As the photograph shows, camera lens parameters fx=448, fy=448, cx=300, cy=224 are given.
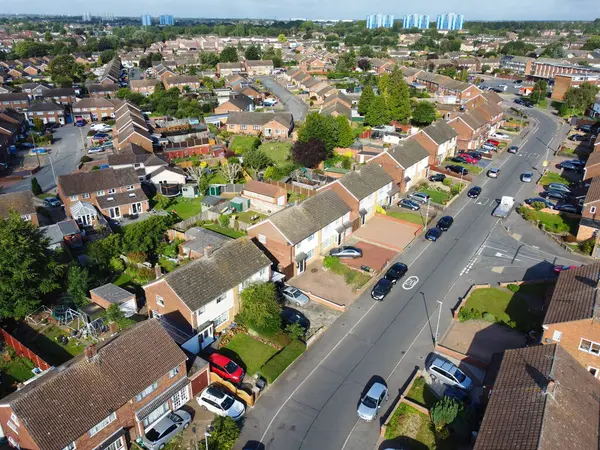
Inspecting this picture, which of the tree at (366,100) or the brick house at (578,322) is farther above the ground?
the tree at (366,100)


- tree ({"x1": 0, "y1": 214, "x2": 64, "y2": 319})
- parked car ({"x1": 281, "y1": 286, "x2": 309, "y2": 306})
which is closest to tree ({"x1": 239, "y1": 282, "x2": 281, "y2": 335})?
parked car ({"x1": 281, "y1": 286, "x2": 309, "y2": 306})

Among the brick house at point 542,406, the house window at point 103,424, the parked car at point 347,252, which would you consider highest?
the brick house at point 542,406

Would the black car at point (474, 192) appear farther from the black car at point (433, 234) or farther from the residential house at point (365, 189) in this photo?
the black car at point (433, 234)

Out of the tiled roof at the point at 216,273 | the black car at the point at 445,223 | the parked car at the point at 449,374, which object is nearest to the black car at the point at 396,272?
the black car at the point at 445,223

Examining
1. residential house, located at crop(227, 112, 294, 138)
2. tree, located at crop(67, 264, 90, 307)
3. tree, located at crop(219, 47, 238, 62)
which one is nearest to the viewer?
tree, located at crop(67, 264, 90, 307)

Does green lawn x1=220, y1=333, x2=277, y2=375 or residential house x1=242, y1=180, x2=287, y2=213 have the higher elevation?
residential house x1=242, y1=180, x2=287, y2=213

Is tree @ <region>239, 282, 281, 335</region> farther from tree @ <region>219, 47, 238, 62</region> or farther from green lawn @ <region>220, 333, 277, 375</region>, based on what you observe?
tree @ <region>219, 47, 238, 62</region>
